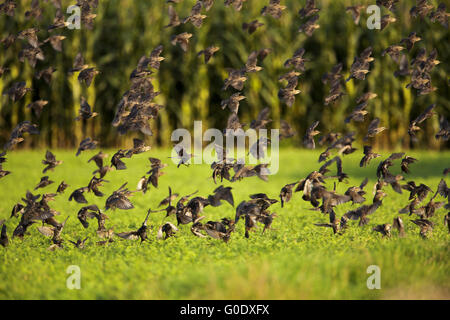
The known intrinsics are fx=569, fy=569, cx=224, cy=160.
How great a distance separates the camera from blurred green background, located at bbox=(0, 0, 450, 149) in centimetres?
908

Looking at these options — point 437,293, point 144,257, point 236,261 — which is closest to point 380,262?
point 437,293

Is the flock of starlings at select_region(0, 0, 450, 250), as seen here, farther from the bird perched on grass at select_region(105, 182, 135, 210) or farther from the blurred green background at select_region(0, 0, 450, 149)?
the blurred green background at select_region(0, 0, 450, 149)

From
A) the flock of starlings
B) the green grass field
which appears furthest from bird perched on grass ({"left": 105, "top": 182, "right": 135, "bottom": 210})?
the green grass field

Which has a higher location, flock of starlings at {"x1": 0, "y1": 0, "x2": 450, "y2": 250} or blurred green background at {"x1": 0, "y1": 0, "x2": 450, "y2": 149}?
blurred green background at {"x1": 0, "y1": 0, "x2": 450, "y2": 149}

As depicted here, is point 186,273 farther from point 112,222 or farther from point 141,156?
point 141,156

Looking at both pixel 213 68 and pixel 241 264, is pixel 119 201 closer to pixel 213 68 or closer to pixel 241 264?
pixel 241 264

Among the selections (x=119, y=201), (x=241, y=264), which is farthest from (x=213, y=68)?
(x=241, y=264)

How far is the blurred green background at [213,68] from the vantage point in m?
9.08

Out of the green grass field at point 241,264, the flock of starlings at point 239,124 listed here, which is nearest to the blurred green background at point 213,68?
the green grass field at point 241,264

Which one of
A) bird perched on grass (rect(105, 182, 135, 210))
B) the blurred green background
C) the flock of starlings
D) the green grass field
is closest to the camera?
the green grass field

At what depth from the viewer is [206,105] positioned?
9.51 metres

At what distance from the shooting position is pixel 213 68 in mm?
9461

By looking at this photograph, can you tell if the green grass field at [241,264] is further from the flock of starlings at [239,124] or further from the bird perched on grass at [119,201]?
the bird perched on grass at [119,201]
